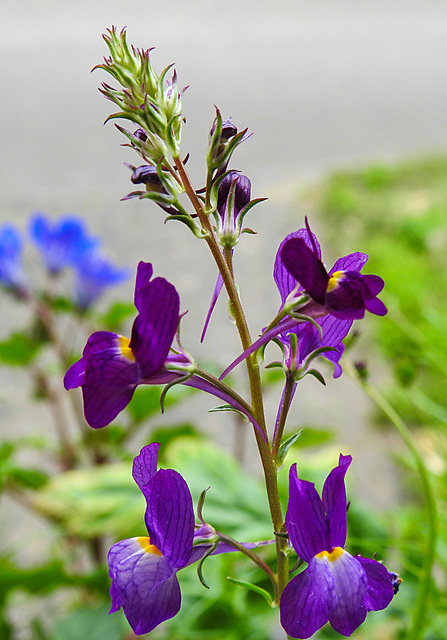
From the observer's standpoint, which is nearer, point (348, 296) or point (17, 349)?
point (348, 296)

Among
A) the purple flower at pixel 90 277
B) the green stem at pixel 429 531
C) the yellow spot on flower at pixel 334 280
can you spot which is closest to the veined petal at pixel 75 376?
the yellow spot on flower at pixel 334 280

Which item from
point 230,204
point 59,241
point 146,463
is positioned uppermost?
point 59,241

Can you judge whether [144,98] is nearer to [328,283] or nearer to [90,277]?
[328,283]

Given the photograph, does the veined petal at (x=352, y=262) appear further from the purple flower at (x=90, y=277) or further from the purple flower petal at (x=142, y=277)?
the purple flower at (x=90, y=277)

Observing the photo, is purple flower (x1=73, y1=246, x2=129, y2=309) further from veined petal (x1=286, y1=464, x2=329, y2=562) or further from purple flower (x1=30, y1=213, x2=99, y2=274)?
veined petal (x1=286, y1=464, x2=329, y2=562)

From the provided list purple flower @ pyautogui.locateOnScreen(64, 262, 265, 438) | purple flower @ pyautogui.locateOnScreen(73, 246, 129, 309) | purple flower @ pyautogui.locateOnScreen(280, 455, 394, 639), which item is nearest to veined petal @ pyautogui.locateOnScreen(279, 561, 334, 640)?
purple flower @ pyautogui.locateOnScreen(280, 455, 394, 639)

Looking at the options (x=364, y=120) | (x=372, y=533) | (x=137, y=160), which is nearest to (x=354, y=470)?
(x=372, y=533)

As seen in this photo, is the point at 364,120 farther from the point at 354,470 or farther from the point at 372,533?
the point at 372,533

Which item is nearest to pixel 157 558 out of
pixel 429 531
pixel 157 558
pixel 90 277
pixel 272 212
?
pixel 157 558
